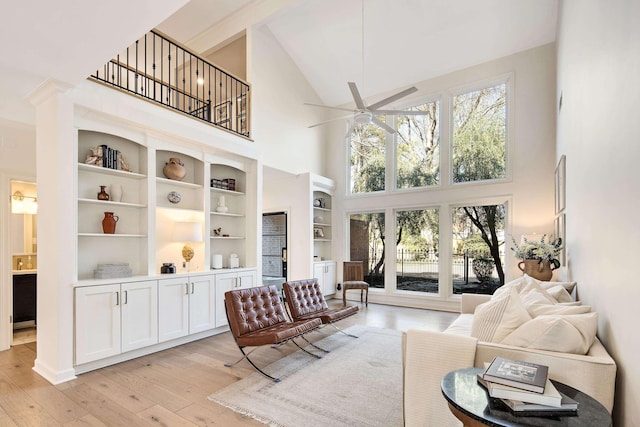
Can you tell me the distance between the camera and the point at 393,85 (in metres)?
7.56

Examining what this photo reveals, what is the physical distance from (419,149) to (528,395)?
6.43 metres

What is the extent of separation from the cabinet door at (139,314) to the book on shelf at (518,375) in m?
3.69

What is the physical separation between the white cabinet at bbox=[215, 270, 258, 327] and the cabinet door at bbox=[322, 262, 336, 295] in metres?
2.61

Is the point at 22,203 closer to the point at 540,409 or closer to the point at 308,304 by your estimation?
the point at 308,304

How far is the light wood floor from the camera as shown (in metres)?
2.61

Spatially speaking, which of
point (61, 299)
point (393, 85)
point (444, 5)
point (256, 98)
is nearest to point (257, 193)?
point (256, 98)

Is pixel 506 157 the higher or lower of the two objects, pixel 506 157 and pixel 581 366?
the higher

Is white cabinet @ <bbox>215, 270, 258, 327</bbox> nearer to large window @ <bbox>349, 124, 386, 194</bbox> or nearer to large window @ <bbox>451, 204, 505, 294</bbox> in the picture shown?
large window @ <bbox>349, 124, 386, 194</bbox>

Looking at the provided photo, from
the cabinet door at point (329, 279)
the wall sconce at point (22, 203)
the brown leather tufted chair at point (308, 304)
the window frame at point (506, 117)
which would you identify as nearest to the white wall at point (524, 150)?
the window frame at point (506, 117)

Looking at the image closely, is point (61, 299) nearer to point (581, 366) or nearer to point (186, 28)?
point (581, 366)

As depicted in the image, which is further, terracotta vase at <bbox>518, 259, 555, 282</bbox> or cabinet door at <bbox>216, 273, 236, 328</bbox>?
cabinet door at <bbox>216, 273, 236, 328</bbox>

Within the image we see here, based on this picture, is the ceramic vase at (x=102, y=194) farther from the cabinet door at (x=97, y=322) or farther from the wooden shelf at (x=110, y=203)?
the cabinet door at (x=97, y=322)

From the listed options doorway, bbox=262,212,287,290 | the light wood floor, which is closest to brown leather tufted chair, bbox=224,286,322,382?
the light wood floor

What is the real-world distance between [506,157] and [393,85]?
284cm
